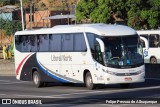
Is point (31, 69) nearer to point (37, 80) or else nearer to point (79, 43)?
point (37, 80)

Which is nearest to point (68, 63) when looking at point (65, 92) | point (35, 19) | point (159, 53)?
point (65, 92)

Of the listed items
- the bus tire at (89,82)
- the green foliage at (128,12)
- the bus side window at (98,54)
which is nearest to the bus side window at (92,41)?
the bus side window at (98,54)

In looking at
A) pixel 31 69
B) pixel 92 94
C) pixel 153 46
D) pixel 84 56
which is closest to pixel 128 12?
pixel 153 46

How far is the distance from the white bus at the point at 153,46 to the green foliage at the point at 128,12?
2.38 metres

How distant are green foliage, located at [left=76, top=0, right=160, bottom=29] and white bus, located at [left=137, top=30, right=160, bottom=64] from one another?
2.38m

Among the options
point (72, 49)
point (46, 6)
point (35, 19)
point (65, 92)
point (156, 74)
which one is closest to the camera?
point (65, 92)

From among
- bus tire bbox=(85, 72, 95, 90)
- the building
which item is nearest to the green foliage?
bus tire bbox=(85, 72, 95, 90)

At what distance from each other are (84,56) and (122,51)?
1937 mm

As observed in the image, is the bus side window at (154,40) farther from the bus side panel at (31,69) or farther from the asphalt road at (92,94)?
the bus side panel at (31,69)

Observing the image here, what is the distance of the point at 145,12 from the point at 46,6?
54523 mm

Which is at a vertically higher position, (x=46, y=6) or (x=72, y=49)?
(x=72, y=49)

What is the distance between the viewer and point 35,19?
259 ft

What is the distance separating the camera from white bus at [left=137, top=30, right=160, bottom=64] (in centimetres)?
4531

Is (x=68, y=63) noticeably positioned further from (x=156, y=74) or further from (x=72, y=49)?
(x=156, y=74)
